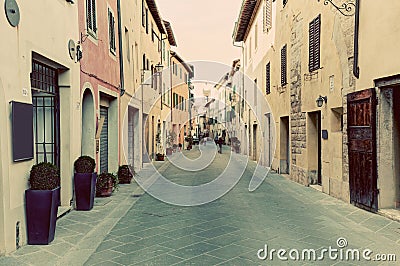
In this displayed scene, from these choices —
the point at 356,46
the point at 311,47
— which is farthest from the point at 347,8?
the point at 311,47

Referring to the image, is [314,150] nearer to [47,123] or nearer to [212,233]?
[212,233]

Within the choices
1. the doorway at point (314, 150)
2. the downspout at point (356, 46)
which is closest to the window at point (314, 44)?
the doorway at point (314, 150)

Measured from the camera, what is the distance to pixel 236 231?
7059mm

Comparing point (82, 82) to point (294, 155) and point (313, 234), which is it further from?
point (294, 155)

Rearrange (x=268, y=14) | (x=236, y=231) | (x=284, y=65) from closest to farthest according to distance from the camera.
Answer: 1. (x=236, y=231)
2. (x=284, y=65)
3. (x=268, y=14)

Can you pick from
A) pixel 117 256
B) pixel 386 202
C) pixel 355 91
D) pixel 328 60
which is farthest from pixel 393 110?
pixel 117 256

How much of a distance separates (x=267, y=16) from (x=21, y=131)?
15786mm

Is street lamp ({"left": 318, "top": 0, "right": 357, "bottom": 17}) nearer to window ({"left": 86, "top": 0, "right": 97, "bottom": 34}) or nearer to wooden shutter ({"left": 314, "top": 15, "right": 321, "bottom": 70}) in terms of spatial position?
wooden shutter ({"left": 314, "top": 15, "right": 321, "bottom": 70})

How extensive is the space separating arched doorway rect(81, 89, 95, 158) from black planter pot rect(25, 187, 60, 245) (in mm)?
4507

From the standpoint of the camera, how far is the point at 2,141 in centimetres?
556

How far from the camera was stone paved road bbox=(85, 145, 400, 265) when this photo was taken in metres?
5.64

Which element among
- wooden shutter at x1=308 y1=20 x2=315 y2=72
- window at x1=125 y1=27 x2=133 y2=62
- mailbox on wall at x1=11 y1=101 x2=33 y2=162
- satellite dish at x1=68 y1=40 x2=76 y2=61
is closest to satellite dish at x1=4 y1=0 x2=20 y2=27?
mailbox on wall at x1=11 y1=101 x2=33 y2=162

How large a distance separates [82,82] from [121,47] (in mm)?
5111

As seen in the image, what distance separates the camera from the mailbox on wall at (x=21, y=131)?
5.89m
